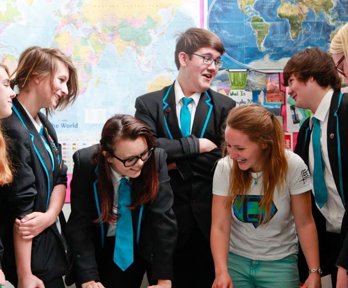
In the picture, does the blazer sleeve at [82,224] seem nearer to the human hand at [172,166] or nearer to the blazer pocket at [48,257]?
the blazer pocket at [48,257]

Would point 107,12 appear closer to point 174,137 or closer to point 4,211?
point 174,137

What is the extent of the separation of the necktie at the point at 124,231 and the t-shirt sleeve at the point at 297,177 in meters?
0.67

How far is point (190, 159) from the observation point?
85.1 inches

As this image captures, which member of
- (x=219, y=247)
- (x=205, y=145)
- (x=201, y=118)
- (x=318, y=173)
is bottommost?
(x=219, y=247)

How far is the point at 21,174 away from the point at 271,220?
1014mm

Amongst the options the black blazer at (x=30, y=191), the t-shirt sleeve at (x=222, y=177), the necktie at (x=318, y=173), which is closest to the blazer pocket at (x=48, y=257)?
the black blazer at (x=30, y=191)

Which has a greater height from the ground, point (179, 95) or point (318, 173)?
point (179, 95)

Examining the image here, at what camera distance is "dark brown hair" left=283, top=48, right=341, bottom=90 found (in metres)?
2.13

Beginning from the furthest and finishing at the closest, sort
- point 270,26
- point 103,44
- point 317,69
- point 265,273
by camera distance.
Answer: point 270,26
point 103,44
point 317,69
point 265,273

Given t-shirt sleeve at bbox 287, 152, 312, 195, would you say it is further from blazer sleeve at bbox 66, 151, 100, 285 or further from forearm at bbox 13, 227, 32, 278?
forearm at bbox 13, 227, 32, 278

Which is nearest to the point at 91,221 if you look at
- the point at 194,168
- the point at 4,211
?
the point at 4,211

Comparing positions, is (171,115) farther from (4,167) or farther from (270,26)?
(270,26)

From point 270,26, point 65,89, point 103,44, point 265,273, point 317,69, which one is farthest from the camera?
point 270,26

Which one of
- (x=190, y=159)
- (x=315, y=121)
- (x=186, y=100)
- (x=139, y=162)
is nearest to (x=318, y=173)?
(x=315, y=121)
